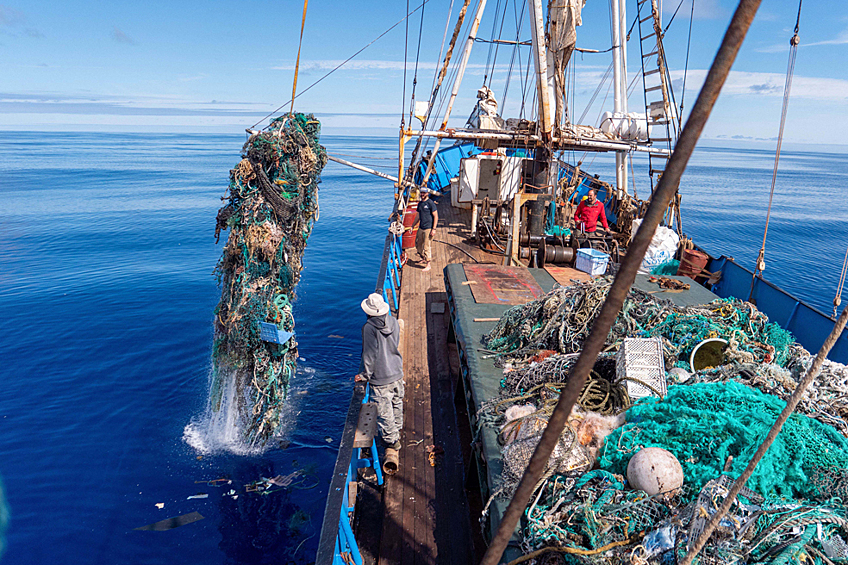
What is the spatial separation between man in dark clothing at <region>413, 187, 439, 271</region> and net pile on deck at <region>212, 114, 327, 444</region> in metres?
4.21

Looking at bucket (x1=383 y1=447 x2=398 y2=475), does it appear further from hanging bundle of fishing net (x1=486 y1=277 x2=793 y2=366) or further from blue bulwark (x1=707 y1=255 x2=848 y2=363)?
blue bulwark (x1=707 y1=255 x2=848 y2=363)

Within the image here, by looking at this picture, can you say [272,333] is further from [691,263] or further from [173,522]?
[691,263]

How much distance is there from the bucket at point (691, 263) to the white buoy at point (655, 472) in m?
7.70

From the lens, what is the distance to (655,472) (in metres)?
3.04

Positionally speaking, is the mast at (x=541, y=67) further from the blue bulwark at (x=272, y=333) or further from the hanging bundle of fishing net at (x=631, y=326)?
the blue bulwark at (x=272, y=333)

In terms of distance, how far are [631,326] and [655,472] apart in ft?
9.53

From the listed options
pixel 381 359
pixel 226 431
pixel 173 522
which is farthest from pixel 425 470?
pixel 226 431

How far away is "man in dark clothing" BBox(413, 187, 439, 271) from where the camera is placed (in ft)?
34.1

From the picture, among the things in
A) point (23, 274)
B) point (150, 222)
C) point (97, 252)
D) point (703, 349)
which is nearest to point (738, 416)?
point (703, 349)

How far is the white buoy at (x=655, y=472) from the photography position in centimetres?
302

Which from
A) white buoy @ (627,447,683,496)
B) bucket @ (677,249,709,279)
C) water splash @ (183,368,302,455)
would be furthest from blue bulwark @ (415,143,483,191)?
white buoy @ (627,447,683,496)

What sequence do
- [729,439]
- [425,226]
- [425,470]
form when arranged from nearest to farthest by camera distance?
1. [729,439]
2. [425,470]
3. [425,226]

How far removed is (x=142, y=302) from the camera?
644 inches

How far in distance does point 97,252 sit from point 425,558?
25.1 metres
